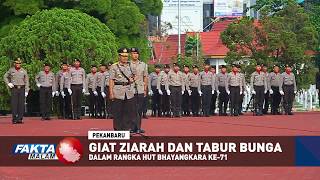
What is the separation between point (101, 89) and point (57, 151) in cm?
1153

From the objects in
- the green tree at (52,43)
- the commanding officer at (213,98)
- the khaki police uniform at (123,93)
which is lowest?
the commanding officer at (213,98)

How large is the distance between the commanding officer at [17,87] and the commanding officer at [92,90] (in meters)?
3.12

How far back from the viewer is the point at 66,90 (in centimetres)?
2027

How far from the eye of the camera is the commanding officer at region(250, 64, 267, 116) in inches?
861

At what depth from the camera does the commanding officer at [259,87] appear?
71.7 feet

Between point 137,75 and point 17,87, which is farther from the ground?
point 137,75

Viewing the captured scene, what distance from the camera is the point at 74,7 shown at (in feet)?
88.5

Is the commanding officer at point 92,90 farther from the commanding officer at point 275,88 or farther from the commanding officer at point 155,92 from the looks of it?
the commanding officer at point 275,88

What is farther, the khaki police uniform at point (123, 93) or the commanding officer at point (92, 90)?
the commanding officer at point (92, 90)

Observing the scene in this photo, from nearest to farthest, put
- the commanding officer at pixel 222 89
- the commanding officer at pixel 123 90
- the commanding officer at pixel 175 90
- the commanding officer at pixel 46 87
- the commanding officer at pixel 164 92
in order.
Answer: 1. the commanding officer at pixel 123 90
2. the commanding officer at pixel 46 87
3. the commanding officer at pixel 175 90
4. the commanding officer at pixel 164 92
5. the commanding officer at pixel 222 89

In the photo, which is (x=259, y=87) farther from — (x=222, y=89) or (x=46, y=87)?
(x=46, y=87)

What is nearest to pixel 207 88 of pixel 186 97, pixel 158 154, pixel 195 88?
pixel 195 88

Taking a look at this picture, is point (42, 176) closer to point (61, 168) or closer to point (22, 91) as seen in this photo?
point (61, 168)

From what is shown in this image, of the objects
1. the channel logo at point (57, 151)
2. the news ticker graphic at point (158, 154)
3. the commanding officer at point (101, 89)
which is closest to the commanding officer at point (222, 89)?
the commanding officer at point (101, 89)
